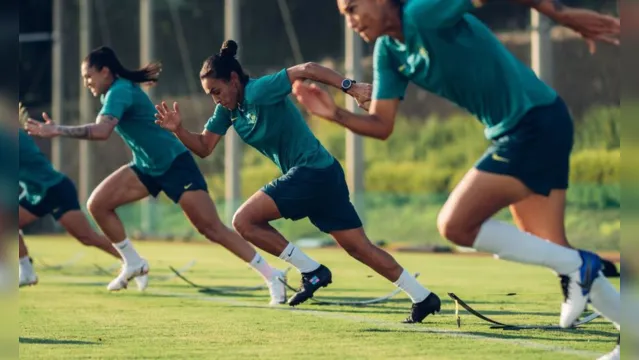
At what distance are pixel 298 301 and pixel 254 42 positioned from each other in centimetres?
1635

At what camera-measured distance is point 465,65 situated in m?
6.42

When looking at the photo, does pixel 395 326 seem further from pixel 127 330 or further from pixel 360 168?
pixel 360 168

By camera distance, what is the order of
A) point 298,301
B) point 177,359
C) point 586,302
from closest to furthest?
1. point 586,302
2. point 177,359
3. point 298,301

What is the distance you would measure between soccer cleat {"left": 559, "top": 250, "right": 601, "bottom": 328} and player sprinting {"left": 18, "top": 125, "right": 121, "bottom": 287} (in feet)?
24.0

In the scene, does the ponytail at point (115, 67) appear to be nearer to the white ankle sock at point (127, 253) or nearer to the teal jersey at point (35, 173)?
the white ankle sock at point (127, 253)

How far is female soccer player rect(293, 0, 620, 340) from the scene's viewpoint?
20.7 ft

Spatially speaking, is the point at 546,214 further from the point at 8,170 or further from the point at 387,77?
the point at 8,170

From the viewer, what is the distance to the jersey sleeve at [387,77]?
663cm

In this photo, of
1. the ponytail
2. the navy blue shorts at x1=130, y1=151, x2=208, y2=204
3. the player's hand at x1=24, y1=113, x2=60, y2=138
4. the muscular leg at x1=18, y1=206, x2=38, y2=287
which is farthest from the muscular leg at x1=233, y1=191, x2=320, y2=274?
the muscular leg at x1=18, y1=206, x2=38, y2=287

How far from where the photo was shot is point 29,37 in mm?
32000

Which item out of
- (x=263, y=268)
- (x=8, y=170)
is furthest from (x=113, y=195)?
(x=8, y=170)

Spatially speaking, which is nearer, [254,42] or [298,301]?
[298,301]

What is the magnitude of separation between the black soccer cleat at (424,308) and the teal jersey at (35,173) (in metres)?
5.49

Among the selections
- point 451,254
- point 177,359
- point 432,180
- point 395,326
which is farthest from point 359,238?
point 432,180
